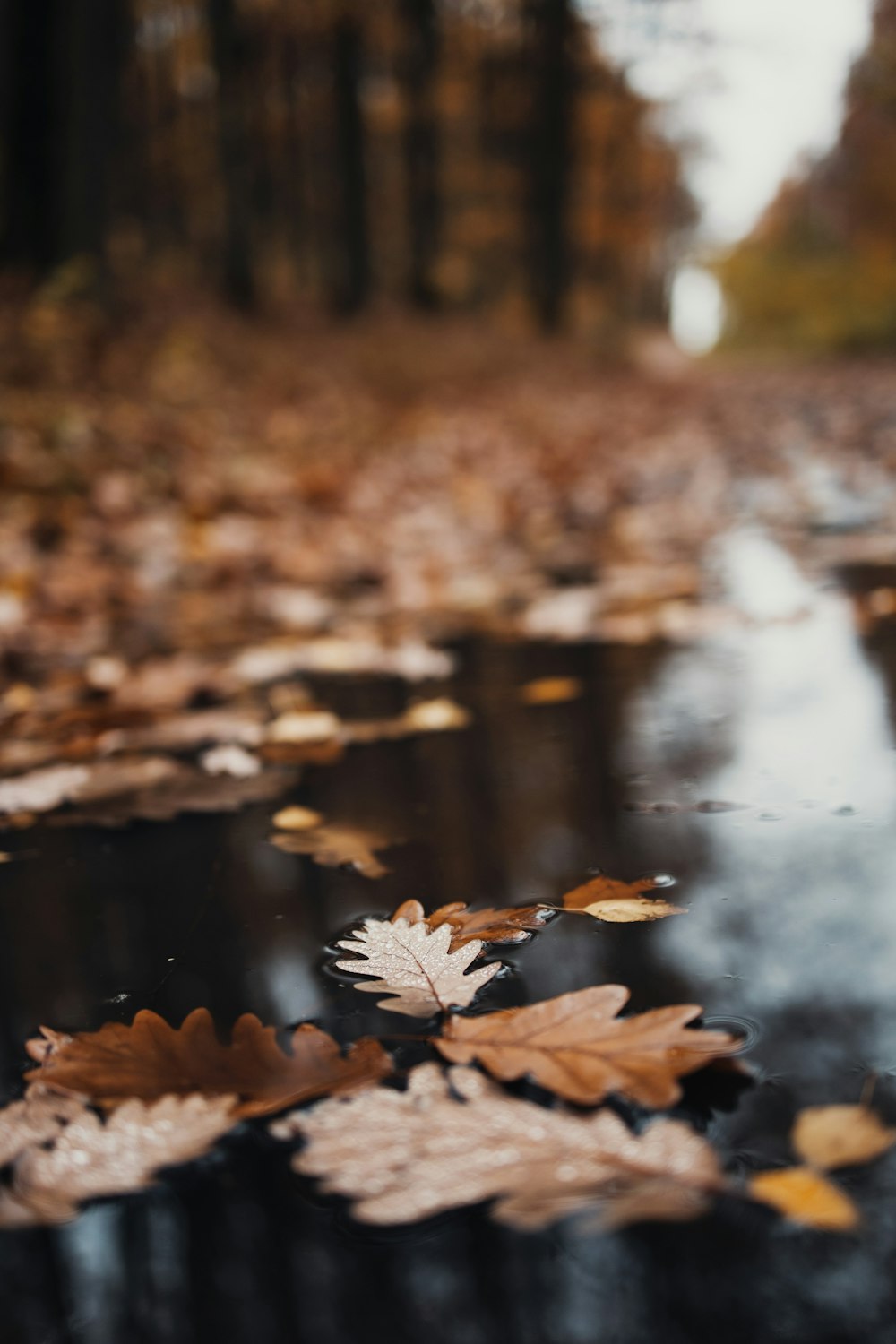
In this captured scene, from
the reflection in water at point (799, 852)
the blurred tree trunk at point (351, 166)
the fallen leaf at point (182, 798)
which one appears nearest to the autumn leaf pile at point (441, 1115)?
the reflection in water at point (799, 852)

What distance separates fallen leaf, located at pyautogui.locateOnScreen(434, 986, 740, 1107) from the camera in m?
0.98

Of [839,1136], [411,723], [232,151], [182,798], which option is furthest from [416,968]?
[232,151]

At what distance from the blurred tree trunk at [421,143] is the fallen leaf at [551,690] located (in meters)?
16.6

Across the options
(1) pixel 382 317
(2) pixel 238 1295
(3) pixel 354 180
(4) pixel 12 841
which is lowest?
(2) pixel 238 1295

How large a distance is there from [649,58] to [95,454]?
19105mm

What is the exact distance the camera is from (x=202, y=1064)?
1.11 meters

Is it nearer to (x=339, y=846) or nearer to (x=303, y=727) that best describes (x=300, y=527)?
(x=303, y=727)

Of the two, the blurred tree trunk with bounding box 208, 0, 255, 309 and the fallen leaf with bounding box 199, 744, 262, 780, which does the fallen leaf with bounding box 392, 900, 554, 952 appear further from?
the blurred tree trunk with bounding box 208, 0, 255, 309

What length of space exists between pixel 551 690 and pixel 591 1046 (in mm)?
1547

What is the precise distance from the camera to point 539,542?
4.86 metres

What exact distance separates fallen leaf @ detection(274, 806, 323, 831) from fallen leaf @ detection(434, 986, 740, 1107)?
0.73 m

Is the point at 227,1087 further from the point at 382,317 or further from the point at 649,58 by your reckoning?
the point at 649,58

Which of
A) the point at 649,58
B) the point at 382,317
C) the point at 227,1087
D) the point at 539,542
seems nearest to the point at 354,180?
the point at 382,317

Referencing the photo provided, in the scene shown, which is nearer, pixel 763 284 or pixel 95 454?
pixel 95 454
